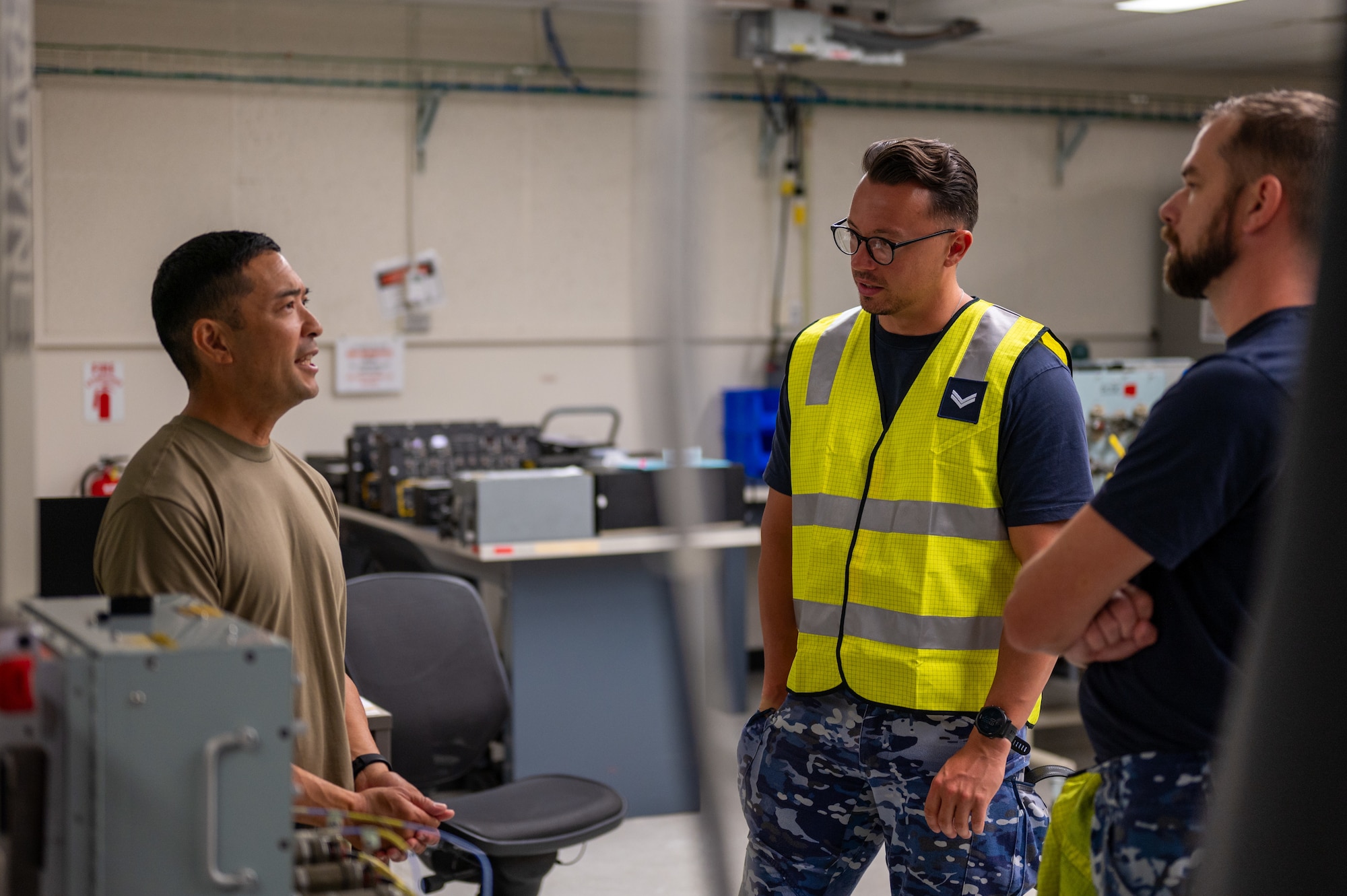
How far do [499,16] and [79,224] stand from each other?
185cm

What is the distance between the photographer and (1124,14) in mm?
5145

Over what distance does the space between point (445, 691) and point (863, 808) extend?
1172 millimetres

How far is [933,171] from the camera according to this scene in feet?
5.24

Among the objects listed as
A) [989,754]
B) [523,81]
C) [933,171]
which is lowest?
[989,754]

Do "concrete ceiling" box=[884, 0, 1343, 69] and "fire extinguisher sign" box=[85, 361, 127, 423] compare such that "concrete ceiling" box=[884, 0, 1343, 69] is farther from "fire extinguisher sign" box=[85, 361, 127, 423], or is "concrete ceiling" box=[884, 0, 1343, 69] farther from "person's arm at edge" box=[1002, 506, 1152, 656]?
"person's arm at edge" box=[1002, 506, 1152, 656]

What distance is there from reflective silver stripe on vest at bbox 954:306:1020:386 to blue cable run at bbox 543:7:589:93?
163 inches

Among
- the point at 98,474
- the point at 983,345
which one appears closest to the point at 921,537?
the point at 983,345

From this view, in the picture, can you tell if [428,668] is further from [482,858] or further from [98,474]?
[98,474]

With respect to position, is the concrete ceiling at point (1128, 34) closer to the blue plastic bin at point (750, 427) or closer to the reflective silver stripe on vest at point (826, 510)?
the blue plastic bin at point (750, 427)

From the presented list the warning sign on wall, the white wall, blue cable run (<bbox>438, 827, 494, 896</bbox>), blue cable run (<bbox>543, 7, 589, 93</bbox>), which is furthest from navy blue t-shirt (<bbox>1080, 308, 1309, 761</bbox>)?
blue cable run (<bbox>543, 7, 589, 93</bbox>)

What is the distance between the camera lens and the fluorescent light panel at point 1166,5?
488cm

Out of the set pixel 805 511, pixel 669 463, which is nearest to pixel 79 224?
pixel 805 511

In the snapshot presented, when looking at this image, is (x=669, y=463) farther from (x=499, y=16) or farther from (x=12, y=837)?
(x=499, y=16)

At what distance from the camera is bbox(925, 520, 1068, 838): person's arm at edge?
1.48 metres
